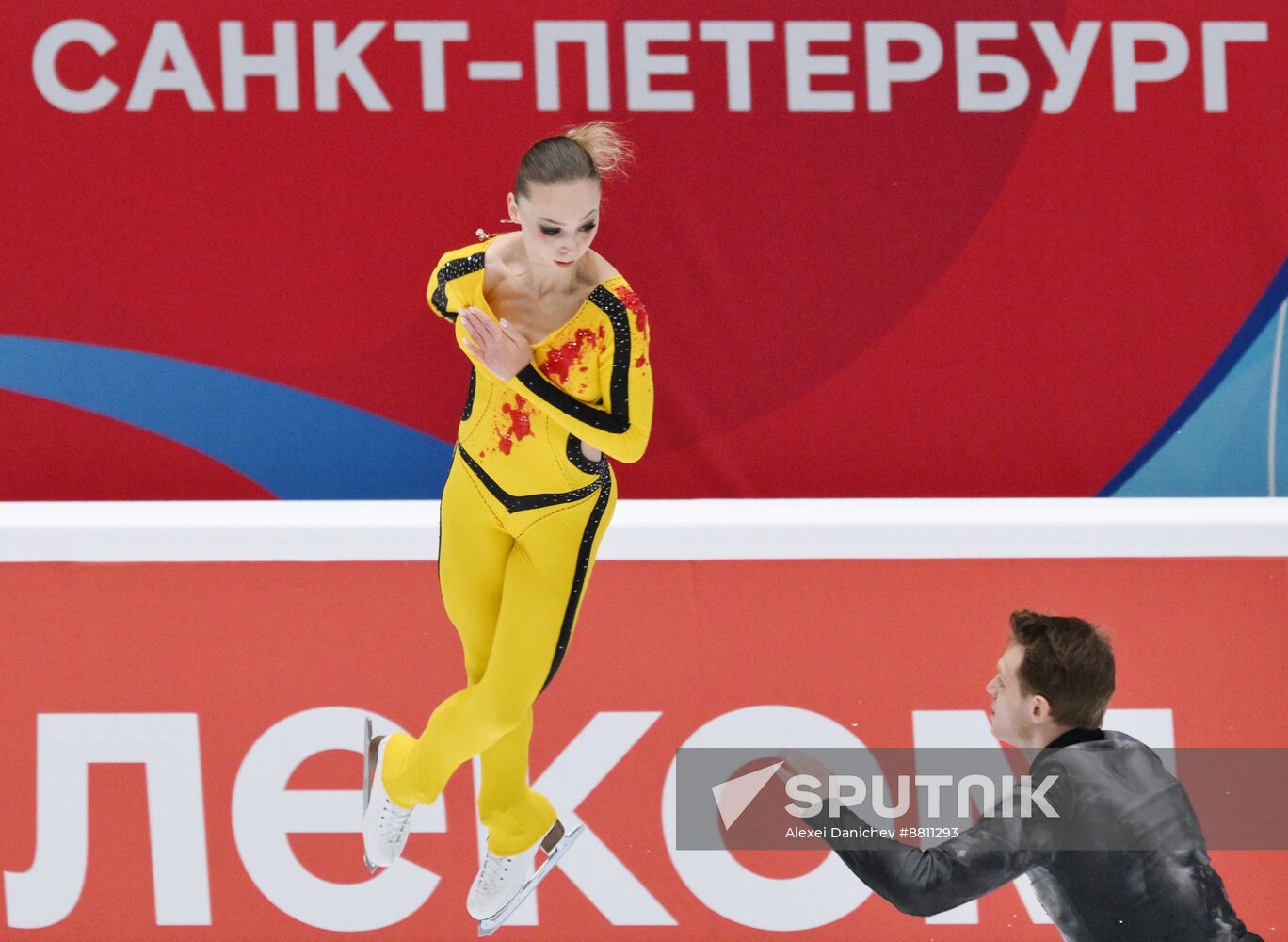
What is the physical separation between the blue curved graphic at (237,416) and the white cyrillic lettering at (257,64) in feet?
2.19

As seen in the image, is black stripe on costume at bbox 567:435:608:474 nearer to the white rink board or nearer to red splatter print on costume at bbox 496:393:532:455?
red splatter print on costume at bbox 496:393:532:455

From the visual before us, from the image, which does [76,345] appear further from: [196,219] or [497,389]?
[497,389]

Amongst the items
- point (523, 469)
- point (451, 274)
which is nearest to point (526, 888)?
point (523, 469)

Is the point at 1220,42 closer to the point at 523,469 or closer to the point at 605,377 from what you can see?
the point at 605,377

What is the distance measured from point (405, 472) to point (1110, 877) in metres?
2.04

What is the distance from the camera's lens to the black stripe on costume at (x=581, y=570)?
10.5 feet

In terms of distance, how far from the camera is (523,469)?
10.2 ft

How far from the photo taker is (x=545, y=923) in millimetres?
4105

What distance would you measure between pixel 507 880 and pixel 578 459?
3.01 ft

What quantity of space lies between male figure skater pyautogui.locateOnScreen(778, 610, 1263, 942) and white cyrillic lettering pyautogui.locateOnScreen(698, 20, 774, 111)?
5.78 ft

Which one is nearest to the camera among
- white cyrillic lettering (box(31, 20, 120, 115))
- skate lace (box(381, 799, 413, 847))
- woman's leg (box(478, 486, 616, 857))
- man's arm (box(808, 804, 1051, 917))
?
man's arm (box(808, 804, 1051, 917))

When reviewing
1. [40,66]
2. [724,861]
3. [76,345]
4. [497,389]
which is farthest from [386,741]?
[40,66]

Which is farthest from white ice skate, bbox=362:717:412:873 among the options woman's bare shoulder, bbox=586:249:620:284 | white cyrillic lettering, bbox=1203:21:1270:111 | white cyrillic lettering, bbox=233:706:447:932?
white cyrillic lettering, bbox=1203:21:1270:111

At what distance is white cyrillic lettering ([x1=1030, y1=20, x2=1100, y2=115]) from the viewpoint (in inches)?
156
